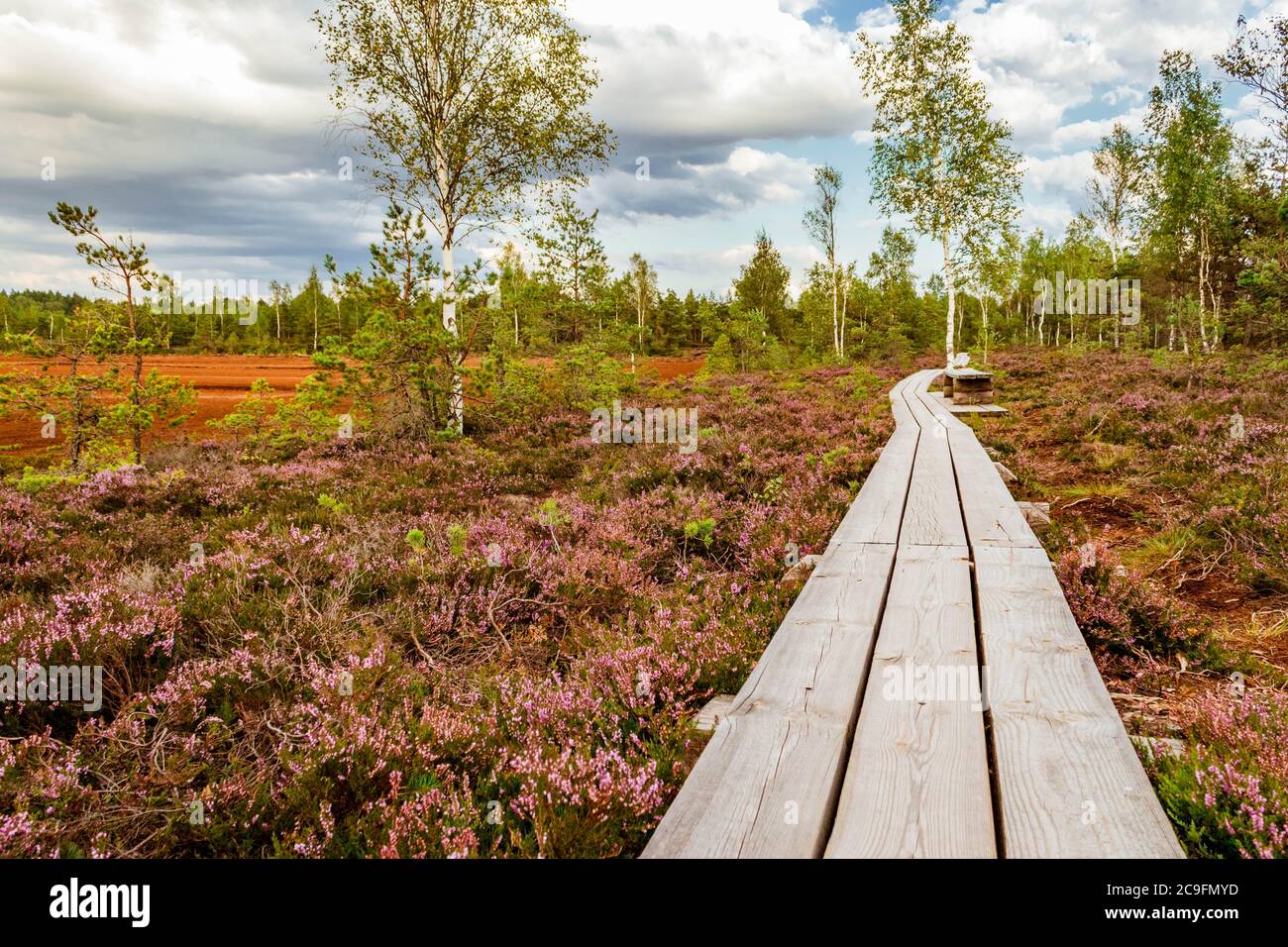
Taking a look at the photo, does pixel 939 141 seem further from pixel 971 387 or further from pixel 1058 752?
pixel 1058 752

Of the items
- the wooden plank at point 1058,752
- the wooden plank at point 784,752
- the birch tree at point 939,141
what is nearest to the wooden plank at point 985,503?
the wooden plank at point 1058,752

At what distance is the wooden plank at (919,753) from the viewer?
1.80 meters

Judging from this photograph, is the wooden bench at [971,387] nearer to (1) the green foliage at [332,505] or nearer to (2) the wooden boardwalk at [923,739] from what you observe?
(2) the wooden boardwalk at [923,739]

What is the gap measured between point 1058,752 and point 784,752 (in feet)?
3.21

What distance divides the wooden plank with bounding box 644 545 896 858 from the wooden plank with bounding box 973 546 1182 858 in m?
0.54

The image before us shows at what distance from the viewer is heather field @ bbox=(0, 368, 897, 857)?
247 cm

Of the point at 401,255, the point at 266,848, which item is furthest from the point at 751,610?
the point at 401,255

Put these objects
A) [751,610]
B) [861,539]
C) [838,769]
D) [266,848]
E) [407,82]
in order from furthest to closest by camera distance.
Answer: [407,82] → [861,539] → [751,610] → [266,848] → [838,769]

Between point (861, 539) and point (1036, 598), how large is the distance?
1410mm

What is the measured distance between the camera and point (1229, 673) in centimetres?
322

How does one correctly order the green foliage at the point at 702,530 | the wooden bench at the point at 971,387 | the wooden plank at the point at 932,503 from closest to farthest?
the wooden plank at the point at 932,503 < the green foliage at the point at 702,530 < the wooden bench at the point at 971,387

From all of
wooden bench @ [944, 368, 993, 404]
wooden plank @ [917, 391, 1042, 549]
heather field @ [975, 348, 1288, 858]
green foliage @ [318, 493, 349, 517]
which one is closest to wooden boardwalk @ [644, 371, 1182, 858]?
heather field @ [975, 348, 1288, 858]
